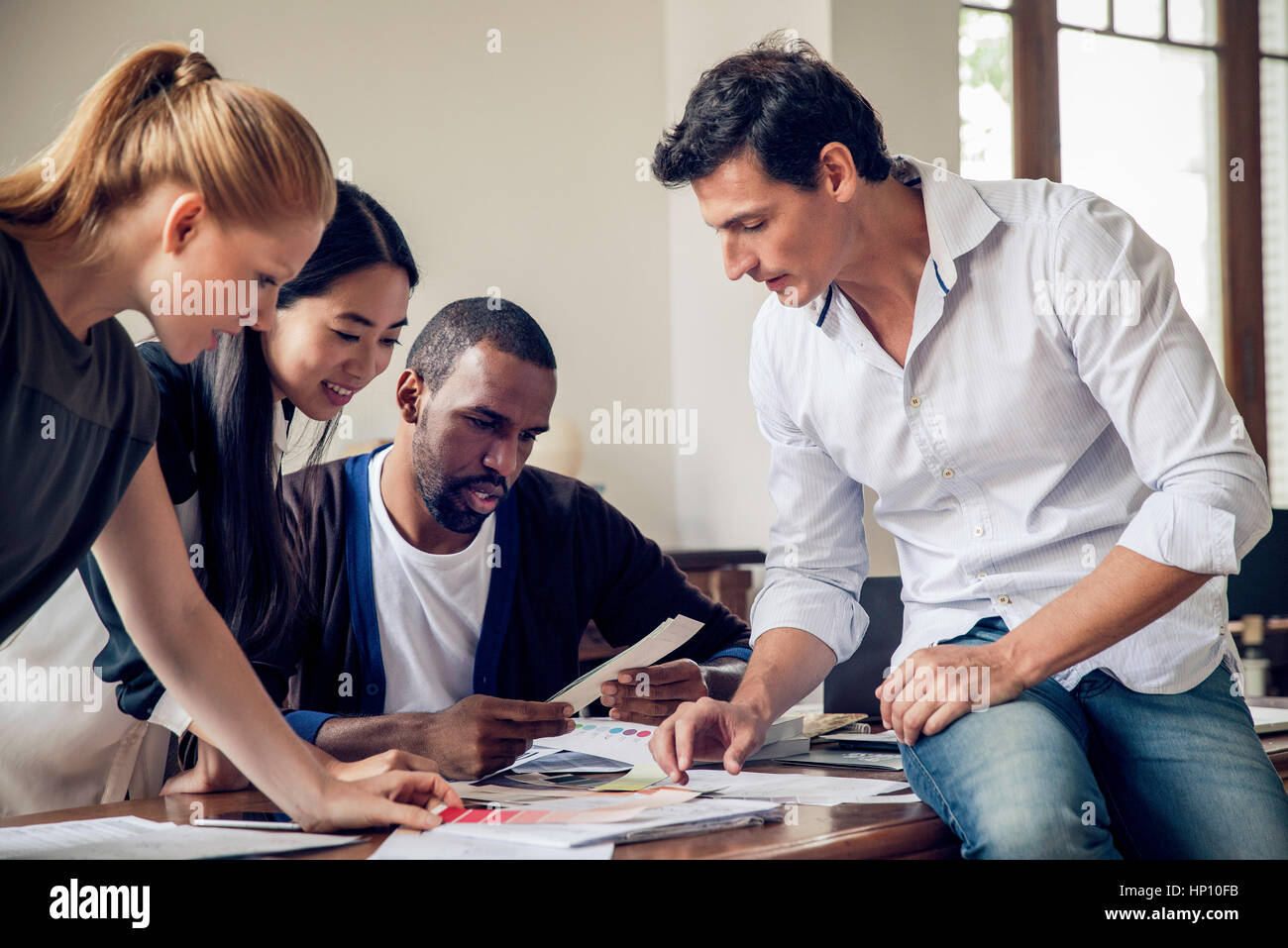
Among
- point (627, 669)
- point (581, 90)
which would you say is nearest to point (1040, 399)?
point (627, 669)

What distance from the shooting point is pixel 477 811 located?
1.04 metres

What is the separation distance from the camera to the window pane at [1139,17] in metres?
3.41

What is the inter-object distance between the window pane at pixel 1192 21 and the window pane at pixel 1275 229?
0.22m

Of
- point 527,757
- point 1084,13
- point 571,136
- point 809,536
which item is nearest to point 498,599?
point 527,757

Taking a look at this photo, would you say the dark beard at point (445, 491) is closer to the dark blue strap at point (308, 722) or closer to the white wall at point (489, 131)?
the dark blue strap at point (308, 722)

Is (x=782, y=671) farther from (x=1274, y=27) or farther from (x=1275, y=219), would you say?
(x=1274, y=27)

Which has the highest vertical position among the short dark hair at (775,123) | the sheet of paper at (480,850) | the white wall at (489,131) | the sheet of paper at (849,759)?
the white wall at (489,131)

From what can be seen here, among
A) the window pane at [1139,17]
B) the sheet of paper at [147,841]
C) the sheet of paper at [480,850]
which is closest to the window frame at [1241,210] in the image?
the window pane at [1139,17]

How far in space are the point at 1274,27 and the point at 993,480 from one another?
317 centimetres

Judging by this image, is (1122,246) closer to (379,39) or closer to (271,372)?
(271,372)

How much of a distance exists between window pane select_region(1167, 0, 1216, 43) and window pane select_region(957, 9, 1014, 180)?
0.70 meters

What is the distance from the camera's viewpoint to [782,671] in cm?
138

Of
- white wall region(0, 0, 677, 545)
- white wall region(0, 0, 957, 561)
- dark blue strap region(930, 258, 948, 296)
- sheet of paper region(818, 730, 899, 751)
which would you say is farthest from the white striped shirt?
white wall region(0, 0, 677, 545)
